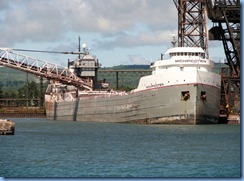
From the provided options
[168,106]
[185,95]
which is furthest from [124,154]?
[168,106]

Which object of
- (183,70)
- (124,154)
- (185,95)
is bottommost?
(124,154)

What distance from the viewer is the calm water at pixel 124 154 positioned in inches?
1409

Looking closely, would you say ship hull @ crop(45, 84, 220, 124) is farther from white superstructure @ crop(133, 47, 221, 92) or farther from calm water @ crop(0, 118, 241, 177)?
calm water @ crop(0, 118, 241, 177)

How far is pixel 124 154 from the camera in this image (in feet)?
142

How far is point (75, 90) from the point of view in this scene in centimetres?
9931

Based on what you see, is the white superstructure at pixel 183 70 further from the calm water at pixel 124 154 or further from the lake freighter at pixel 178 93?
the calm water at pixel 124 154

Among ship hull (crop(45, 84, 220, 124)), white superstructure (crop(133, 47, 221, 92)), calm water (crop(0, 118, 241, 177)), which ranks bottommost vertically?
calm water (crop(0, 118, 241, 177))

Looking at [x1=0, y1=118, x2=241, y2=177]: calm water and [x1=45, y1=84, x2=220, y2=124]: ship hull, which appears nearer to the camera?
[x1=0, y1=118, x2=241, y2=177]: calm water

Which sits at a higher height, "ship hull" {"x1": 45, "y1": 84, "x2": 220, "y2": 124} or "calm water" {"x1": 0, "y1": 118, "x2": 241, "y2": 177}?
"ship hull" {"x1": 45, "y1": 84, "x2": 220, "y2": 124}

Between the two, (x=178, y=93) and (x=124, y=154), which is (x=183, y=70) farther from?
(x=124, y=154)

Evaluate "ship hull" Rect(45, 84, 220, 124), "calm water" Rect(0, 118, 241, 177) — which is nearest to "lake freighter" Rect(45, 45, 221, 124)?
"ship hull" Rect(45, 84, 220, 124)

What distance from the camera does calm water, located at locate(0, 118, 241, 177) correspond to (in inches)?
1409

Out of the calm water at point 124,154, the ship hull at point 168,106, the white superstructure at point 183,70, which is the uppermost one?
the white superstructure at point 183,70

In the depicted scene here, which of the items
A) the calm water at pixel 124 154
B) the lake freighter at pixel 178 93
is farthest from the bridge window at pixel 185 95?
the calm water at pixel 124 154
